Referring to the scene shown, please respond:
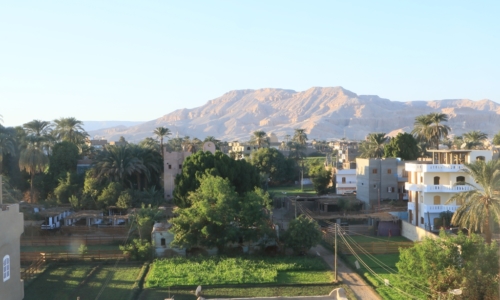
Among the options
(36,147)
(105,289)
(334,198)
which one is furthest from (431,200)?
(36,147)

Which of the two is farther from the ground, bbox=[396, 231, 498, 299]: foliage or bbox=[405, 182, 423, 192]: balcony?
bbox=[405, 182, 423, 192]: balcony

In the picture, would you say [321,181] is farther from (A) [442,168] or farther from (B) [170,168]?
(A) [442,168]

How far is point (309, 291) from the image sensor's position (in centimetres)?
2319

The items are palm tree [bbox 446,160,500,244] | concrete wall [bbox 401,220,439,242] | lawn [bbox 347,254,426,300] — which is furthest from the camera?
concrete wall [bbox 401,220,439,242]

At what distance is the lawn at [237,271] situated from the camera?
24797 millimetres

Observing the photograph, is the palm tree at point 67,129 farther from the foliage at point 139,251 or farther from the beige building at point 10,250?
the beige building at point 10,250

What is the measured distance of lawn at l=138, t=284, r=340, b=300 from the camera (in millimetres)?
22484

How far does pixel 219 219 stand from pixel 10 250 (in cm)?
1269

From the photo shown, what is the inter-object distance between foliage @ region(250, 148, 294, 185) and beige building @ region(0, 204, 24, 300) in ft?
159

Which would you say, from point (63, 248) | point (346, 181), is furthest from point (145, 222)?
point (346, 181)

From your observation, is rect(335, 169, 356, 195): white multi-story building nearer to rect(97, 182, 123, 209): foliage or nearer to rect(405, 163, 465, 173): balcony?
rect(405, 163, 465, 173): balcony

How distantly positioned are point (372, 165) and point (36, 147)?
29.3m

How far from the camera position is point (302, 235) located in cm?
Answer: 3011

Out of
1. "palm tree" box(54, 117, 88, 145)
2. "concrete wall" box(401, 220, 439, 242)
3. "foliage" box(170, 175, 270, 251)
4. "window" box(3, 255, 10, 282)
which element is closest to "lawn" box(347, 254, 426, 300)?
"concrete wall" box(401, 220, 439, 242)
